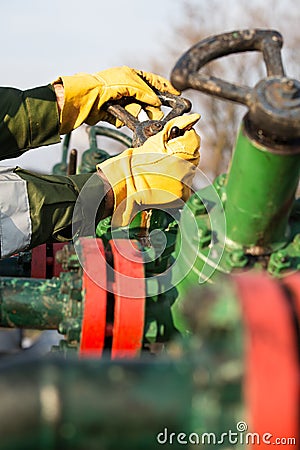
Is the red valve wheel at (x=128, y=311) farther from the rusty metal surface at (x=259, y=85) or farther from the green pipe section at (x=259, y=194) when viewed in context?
the rusty metal surface at (x=259, y=85)

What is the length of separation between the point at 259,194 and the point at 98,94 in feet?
3.30

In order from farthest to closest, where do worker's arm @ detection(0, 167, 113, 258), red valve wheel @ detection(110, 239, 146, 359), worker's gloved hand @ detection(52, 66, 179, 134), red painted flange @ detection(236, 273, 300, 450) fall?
1. worker's gloved hand @ detection(52, 66, 179, 134)
2. worker's arm @ detection(0, 167, 113, 258)
3. red valve wheel @ detection(110, 239, 146, 359)
4. red painted flange @ detection(236, 273, 300, 450)

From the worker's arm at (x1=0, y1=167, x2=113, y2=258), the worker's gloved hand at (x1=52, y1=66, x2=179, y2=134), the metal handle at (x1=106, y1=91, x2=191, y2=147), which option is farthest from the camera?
the worker's gloved hand at (x1=52, y1=66, x2=179, y2=134)

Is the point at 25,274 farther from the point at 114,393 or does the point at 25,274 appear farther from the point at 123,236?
the point at 114,393

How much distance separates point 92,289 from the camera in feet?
4.16

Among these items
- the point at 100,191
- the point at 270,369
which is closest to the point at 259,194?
the point at 270,369

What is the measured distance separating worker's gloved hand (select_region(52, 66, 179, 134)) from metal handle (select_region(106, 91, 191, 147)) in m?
0.04

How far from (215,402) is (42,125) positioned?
157 centimetres

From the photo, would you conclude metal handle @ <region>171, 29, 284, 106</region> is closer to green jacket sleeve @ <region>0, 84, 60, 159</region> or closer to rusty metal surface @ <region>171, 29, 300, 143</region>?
rusty metal surface @ <region>171, 29, 300, 143</region>

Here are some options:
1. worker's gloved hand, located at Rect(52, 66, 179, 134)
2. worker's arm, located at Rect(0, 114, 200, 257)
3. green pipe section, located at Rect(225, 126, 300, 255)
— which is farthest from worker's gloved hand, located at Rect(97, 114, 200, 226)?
green pipe section, located at Rect(225, 126, 300, 255)

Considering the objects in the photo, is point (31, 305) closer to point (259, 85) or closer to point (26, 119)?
point (259, 85)

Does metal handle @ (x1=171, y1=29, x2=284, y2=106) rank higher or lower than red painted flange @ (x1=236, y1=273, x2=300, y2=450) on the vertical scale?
higher

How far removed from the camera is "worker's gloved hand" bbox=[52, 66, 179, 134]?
2094mm

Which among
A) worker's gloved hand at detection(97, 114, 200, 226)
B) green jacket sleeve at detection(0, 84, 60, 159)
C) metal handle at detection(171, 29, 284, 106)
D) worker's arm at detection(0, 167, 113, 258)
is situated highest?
metal handle at detection(171, 29, 284, 106)
